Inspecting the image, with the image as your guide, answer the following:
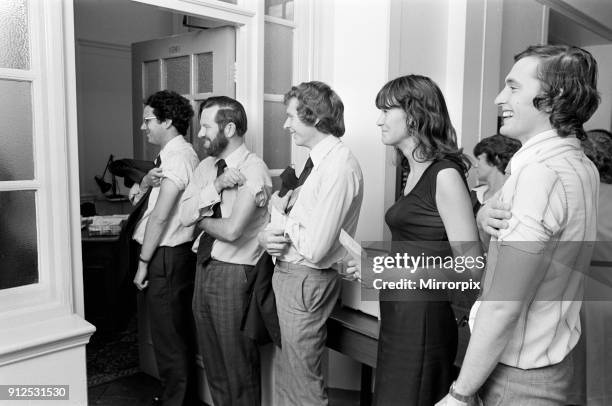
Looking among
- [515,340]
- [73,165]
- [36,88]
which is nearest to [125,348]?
[73,165]

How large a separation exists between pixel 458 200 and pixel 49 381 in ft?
5.33

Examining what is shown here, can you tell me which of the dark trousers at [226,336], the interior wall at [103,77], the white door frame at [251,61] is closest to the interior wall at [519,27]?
the white door frame at [251,61]

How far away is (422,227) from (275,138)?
1.61 metres

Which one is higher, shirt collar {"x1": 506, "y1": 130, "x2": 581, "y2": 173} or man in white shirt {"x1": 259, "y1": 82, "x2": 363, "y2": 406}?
shirt collar {"x1": 506, "y1": 130, "x2": 581, "y2": 173}

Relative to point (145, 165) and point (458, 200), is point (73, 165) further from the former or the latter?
point (458, 200)

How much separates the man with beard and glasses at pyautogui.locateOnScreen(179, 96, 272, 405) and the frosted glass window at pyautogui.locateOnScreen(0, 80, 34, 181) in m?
0.66

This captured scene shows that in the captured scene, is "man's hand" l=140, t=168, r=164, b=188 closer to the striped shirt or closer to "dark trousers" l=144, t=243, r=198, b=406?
"dark trousers" l=144, t=243, r=198, b=406

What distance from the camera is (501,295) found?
0.99m

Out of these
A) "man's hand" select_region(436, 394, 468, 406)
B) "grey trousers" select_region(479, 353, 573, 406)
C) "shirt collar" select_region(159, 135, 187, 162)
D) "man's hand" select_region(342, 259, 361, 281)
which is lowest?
"man's hand" select_region(436, 394, 468, 406)

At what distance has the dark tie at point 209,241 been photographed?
2246mm

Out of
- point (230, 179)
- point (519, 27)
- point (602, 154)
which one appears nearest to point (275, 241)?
point (230, 179)

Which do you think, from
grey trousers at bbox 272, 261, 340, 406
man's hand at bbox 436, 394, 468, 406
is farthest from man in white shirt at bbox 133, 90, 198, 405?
man's hand at bbox 436, 394, 468, 406

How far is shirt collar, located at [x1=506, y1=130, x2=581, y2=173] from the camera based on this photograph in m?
1.01

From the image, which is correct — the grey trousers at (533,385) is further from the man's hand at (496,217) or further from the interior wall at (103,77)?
the interior wall at (103,77)
